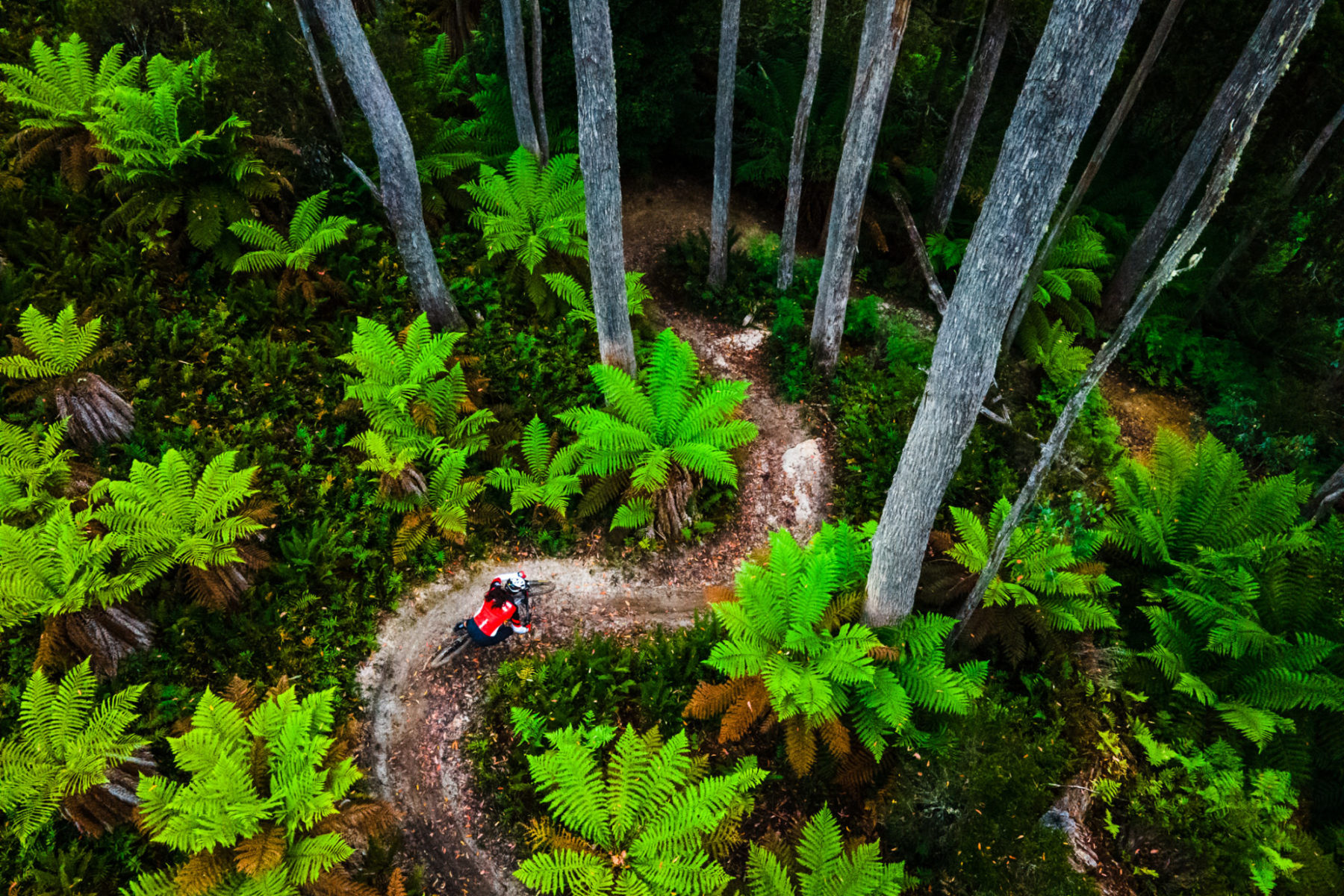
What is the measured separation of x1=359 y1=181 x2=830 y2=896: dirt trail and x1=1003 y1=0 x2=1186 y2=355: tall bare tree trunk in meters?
3.45

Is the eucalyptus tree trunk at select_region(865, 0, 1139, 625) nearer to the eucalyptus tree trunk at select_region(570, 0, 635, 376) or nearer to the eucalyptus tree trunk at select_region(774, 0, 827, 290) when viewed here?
the eucalyptus tree trunk at select_region(570, 0, 635, 376)

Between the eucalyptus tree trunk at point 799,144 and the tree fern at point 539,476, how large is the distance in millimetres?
5115

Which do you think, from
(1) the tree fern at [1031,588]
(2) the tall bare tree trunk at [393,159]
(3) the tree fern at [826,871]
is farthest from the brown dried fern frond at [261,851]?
(1) the tree fern at [1031,588]

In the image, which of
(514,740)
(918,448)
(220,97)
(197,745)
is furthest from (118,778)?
(220,97)

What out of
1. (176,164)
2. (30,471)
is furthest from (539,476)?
(176,164)

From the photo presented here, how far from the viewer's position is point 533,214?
9398 millimetres

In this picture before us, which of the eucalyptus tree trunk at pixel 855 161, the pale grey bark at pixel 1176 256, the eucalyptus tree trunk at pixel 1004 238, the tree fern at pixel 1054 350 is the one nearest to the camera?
the eucalyptus tree trunk at pixel 1004 238

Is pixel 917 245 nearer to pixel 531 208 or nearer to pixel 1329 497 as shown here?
pixel 1329 497

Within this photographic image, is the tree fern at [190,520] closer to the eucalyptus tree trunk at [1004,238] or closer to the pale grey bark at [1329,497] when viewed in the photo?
the eucalyptus tree trunk at [1004,238]

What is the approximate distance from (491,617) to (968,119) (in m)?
10.0

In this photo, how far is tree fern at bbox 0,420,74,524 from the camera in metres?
6.12

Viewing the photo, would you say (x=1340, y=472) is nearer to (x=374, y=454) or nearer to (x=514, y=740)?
(x=514, y=740)

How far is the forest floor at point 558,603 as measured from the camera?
5719mm

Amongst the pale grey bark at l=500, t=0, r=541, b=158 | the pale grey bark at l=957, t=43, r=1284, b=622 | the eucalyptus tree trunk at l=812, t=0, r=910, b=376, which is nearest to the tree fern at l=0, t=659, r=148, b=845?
the pale grey bark at l=957, t=43, r=1284, b=622
